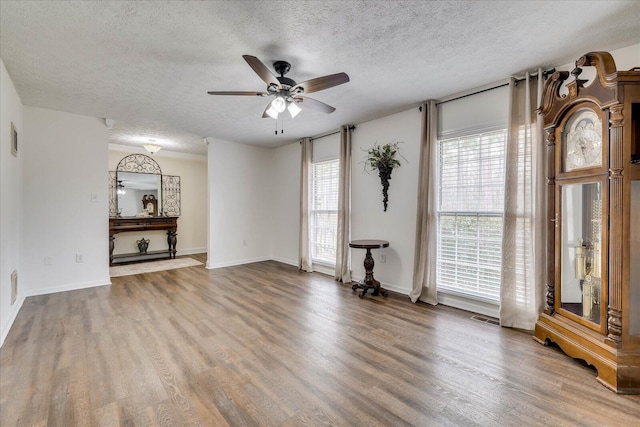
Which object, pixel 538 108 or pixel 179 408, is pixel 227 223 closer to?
pixel 179 408

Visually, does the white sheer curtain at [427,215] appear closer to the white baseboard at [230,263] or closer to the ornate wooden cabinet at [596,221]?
the ornate wooden cabinet at [596,221]

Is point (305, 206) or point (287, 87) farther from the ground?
point (287, 87)

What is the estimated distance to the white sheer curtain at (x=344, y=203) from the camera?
4.78 m

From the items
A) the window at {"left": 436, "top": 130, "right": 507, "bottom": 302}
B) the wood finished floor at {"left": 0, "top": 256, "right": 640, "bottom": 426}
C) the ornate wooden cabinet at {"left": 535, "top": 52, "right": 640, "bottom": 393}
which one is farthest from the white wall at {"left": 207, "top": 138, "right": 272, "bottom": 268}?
the ornate wooden cabinet at {"left": 535, "top": 52, "right": 640, "bottom": 393}

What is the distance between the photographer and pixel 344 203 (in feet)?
15.9

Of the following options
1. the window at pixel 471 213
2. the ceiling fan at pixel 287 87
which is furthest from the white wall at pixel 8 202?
the window at pixel 471 213

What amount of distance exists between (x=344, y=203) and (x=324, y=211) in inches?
28.7

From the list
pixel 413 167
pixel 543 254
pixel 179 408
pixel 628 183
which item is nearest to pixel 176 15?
pixel 179 408

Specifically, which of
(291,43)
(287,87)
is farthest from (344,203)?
(291,43)

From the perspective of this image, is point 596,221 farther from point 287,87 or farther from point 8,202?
point 8,202

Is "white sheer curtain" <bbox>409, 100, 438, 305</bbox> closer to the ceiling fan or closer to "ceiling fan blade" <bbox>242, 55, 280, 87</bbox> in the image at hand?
the ceiling fan

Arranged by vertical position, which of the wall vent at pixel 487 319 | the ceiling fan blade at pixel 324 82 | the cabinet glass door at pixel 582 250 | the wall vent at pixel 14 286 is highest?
the ceiling fan blade at pixel 324 82

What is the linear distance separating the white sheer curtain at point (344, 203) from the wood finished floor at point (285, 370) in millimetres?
1188

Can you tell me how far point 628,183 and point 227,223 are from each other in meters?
5.82
